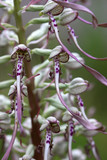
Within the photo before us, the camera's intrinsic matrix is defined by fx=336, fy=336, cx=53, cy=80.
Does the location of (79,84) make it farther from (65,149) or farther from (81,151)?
(81,151)

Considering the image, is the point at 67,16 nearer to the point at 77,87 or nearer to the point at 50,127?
the point at 77,87

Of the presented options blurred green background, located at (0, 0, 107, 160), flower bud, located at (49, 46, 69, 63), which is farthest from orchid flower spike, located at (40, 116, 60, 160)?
blurred green background, located at (0, 0, 107, 160)

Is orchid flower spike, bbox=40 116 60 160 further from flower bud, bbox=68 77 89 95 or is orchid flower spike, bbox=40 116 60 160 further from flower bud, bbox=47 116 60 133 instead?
flower bud, bbox=68 77 89 95

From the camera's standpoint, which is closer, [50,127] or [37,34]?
[50,127]

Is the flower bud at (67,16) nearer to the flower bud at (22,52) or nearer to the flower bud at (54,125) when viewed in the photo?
the flower bud at (22,52)

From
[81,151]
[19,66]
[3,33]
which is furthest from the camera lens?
[81,151]

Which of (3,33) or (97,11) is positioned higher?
(97,11)

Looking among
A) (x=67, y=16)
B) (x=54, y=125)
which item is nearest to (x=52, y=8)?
(x=67, y=16)

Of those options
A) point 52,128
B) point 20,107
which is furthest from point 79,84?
point 20,107
